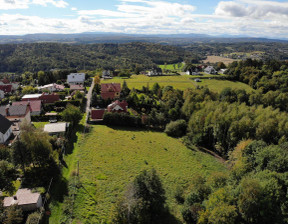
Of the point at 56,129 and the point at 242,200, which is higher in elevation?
the point at 56,129

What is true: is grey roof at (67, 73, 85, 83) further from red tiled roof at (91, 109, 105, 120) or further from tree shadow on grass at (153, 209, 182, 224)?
tree shadow on grass at (153, 209, 182, 224)

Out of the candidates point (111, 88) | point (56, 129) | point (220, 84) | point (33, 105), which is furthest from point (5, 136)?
point (220, 84)

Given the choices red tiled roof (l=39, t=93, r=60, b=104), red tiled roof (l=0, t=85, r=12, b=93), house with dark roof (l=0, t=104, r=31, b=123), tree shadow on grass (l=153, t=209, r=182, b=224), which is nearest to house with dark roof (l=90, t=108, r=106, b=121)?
house with dark roof (l=0, t=104, r=31, b=123)

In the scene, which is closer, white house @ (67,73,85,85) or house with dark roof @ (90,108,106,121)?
house with dark roof @ (90,108,106,121)

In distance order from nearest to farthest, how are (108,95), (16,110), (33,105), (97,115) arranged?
(16,110) → (97,115) → (33,105) → (108,95)

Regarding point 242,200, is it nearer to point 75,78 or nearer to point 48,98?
point 48,98

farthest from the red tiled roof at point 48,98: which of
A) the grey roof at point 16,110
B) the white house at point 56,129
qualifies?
the white house at point 56,129

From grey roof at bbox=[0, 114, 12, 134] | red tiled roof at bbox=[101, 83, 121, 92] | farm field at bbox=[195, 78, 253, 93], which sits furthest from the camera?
farm field at bbox=[195, 78, 253, 93]
